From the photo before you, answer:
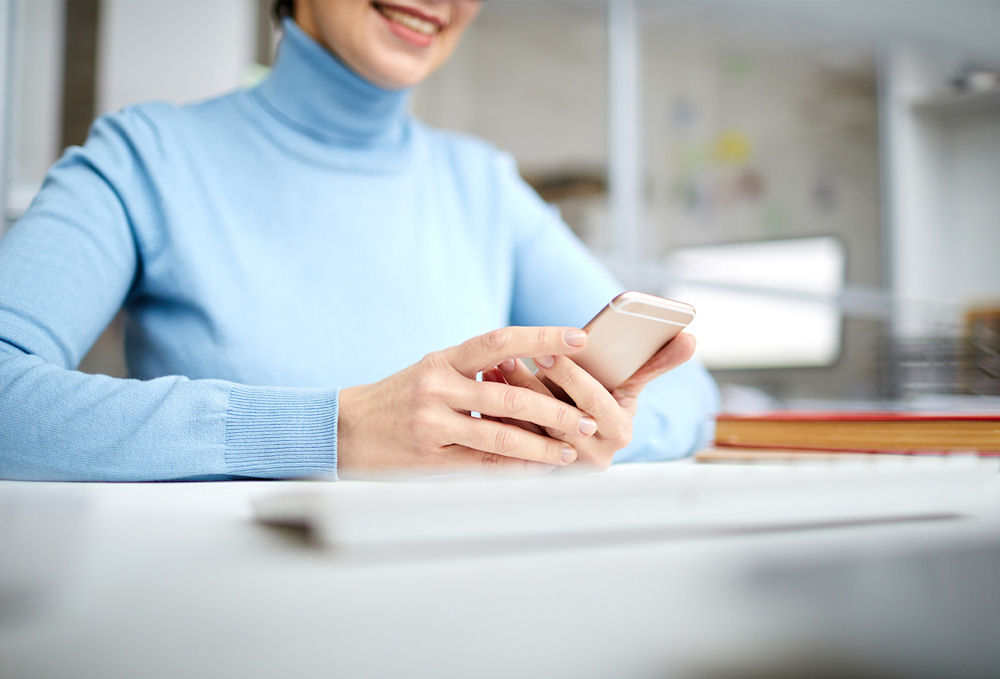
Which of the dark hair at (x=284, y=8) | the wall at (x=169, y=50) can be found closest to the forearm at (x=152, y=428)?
the dark hair at (x=284, y=8)

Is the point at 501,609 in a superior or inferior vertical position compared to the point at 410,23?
inferior

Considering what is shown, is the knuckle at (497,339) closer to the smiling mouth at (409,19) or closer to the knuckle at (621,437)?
the knuckle at (621,437)

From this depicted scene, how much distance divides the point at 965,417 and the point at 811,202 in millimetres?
3012

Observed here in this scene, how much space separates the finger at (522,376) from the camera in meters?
0.56

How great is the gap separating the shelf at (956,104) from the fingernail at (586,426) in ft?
10.7

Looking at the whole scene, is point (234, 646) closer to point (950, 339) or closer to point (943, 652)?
point (943, 652)

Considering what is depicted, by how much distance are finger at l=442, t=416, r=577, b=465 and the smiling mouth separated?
577 millimetres

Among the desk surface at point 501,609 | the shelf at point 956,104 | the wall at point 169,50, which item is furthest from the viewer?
the shelf at point 956,104

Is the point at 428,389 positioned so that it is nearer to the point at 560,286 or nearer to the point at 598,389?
the point at 598,389

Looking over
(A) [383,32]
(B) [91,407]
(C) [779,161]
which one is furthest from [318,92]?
(C) [779,161]

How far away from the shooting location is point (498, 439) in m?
0.51

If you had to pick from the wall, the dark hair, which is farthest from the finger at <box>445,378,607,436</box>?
the wall

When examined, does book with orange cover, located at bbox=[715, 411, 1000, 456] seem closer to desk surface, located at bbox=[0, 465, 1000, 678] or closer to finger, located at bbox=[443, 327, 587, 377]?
finger, located at bbox=[443, 327, 587, 377]

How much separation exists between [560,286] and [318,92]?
1.23 feet
